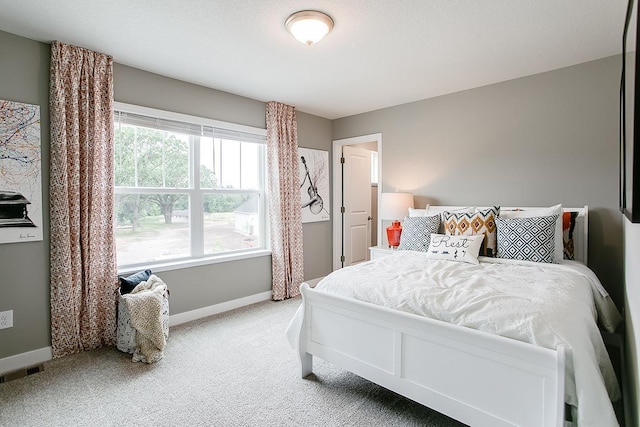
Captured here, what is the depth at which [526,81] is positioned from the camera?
3.21 m

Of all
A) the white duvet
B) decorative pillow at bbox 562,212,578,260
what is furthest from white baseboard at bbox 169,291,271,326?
decorative pillow at bbox 562,212,578,260

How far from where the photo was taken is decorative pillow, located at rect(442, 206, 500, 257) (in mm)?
2873

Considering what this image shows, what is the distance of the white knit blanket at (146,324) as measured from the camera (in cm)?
252

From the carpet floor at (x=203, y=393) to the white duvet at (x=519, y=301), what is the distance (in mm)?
414

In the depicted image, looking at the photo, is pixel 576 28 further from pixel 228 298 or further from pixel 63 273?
pixel 63 273

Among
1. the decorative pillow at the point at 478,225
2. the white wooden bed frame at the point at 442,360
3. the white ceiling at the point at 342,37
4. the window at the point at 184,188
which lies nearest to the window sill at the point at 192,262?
the window at the point at 184,188

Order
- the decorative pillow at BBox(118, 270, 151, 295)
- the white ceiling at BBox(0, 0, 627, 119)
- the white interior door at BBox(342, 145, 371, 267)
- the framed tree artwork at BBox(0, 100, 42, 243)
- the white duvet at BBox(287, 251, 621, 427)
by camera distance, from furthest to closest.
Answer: the white interior door at BBox(342, 145, 371, 267), the decorative pillow at BBox(118, 270, 151, 295), the framed tree artwork at BBox(0, 100, 42, 243), the white ceiling at BBox(0, 0, 627, 119), the white duvet at BBox(287, 251, 621, 427)

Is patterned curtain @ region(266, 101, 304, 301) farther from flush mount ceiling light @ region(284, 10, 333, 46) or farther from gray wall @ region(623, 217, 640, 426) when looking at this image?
gray wall @ region(623, 217, 640, 426)

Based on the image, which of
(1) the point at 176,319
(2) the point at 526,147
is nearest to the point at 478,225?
(2) the point at 526,147

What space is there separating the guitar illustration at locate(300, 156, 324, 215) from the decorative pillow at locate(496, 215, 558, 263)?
8.20 feet

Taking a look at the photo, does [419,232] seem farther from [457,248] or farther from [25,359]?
[25,359]

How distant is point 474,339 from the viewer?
5.00 feet

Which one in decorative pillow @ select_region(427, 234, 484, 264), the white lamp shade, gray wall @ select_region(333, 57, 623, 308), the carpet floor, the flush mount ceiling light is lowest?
the carpet floor

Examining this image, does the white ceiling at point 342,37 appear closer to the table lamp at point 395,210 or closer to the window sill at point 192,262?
the table lamp at point 395,210
